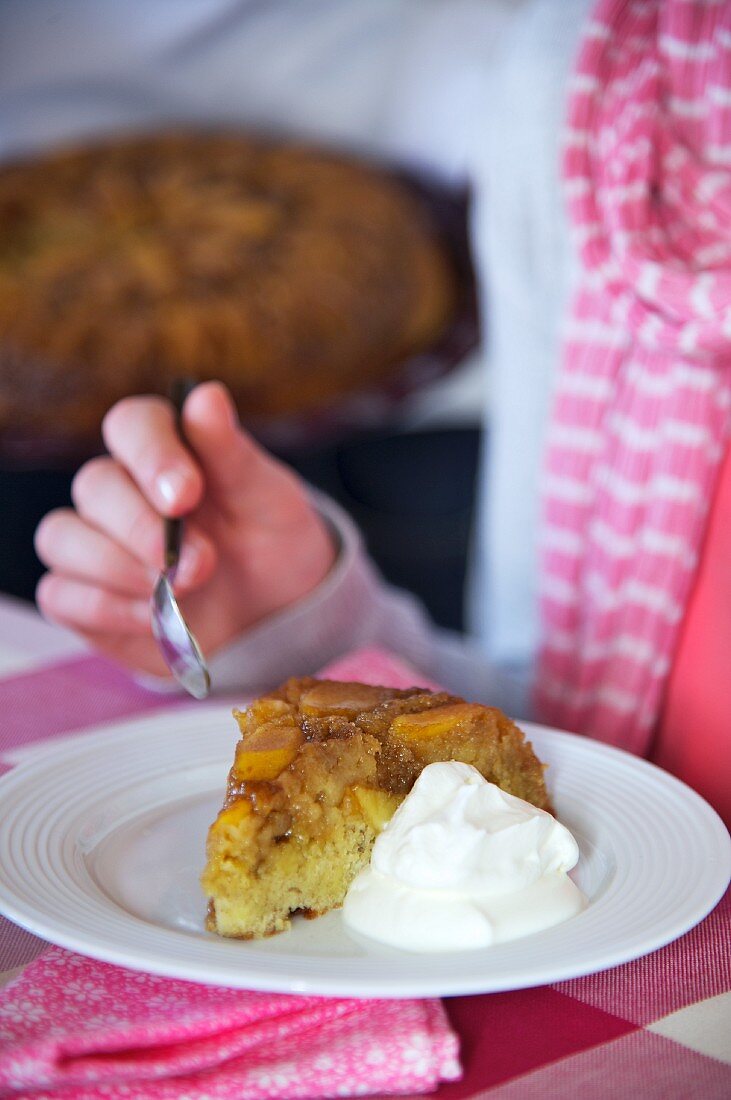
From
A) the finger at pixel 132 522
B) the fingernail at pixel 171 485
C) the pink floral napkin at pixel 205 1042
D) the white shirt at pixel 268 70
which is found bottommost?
the finger at pixel 132 522

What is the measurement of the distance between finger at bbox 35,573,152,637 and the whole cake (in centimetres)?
84

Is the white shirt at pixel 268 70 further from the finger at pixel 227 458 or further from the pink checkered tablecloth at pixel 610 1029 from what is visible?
the pink checkered tablecloth at pixel 610 1029

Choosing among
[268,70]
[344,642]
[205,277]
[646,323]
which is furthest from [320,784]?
[268,70]

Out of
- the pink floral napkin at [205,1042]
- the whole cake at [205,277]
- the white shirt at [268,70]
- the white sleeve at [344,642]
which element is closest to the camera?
the pink floral napkin at [205,1042]

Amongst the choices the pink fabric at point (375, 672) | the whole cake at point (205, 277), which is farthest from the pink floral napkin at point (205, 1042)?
the whole cake at point (205, 277)

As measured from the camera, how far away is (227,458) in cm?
85

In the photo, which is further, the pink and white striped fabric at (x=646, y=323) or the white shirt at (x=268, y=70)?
the white shirt at (x=268, y=70)

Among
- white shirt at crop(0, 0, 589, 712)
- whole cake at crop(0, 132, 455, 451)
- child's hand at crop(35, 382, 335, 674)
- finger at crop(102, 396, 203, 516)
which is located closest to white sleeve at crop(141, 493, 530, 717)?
child's hand at crop(35, 382, 335, 674)

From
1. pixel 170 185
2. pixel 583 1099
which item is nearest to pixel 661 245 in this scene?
pixel 583 1099

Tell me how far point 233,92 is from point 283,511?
60.7 inches

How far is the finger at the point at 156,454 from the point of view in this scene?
0.77 m

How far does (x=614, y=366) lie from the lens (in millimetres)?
998

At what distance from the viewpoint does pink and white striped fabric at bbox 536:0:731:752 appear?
36.0 inches

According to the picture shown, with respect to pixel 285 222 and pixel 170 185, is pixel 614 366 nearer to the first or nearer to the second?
pixel 285 222
